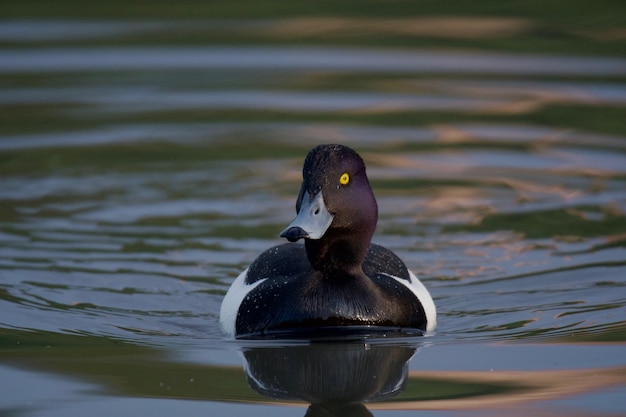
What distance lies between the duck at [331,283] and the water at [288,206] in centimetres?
21

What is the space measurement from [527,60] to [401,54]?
4.66ft

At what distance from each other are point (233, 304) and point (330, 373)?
1447 millimetres

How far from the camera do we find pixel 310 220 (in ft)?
25.4

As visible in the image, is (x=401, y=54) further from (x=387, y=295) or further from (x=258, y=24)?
(x=387, y=295)

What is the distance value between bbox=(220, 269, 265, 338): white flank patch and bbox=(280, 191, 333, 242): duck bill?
78cm

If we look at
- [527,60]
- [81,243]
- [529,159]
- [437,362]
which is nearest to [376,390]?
[437,362]

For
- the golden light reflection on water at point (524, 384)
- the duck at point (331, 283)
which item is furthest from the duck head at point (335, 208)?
the golden light reflection on water at point (524, 384)

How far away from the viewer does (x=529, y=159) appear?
12.9 metres

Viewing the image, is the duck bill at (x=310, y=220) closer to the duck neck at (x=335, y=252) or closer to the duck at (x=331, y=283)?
the duck at (x=331, y=283)

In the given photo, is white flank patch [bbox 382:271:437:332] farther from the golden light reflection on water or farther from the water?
the golden light reflection on water

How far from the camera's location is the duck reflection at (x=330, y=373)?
262 inches

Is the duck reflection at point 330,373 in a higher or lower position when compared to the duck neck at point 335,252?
lower

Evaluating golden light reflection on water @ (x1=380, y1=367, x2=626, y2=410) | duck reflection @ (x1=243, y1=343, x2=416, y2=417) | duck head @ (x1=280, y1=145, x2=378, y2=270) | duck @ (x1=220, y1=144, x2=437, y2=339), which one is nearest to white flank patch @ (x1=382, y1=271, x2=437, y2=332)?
duck @ (x1=220, y1=144, x2=437, y2=339)

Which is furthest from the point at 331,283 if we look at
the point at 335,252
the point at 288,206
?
the point at 288,206
